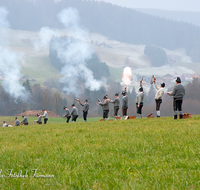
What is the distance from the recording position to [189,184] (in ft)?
15.3

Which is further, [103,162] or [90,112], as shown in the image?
[90,112]

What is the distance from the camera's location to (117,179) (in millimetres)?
5082

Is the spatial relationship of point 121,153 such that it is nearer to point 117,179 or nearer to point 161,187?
point 117,179

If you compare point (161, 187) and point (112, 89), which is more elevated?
point (112, 89)

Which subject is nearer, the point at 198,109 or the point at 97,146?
the point at 97,146

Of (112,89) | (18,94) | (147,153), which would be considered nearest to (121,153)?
(147,153)

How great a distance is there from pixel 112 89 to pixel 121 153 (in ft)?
582

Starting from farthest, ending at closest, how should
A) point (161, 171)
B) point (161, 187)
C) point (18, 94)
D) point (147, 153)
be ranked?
1. point (18, 94)
2. point (147, 153)
3. point (161, 171)
4. point (161, 187)

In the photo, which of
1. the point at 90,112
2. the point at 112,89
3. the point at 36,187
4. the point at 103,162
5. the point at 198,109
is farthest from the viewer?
the point at 112,89

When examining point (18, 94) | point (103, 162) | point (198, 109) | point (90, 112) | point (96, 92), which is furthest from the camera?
point (96, 92)

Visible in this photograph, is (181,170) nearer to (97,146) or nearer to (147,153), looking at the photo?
(147,153)

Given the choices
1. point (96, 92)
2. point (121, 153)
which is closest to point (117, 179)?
point (121, 153)

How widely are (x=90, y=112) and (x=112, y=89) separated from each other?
4684 cm

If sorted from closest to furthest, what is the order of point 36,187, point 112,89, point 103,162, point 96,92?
point 36,187, point 103,162, point 96,92, point 112,89
